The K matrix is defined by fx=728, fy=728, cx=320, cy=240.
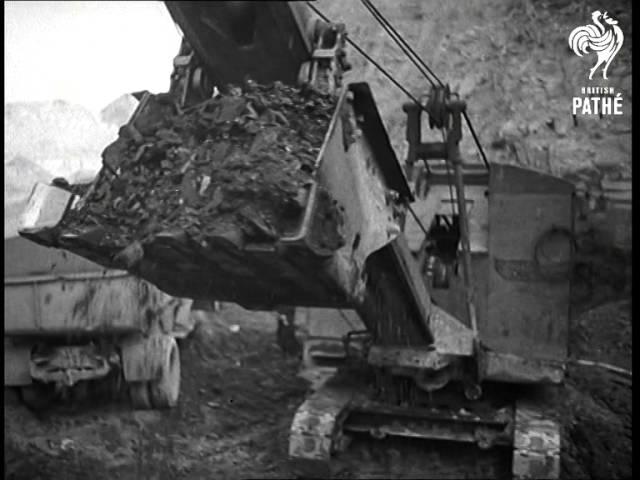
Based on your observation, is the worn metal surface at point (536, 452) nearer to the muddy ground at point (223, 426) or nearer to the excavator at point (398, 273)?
the excavator at point (398, 273)

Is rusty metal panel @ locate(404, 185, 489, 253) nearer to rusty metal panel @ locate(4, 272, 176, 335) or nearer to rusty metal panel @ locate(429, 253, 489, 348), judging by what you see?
rusty metal panel @ locate(429, 253, 489, 348)

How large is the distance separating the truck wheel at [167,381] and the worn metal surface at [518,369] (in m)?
1.65

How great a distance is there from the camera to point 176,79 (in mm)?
2033

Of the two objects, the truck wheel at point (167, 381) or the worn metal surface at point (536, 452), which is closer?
the worn metal surface at point (536, 452)

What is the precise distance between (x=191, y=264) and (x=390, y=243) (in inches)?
29.7

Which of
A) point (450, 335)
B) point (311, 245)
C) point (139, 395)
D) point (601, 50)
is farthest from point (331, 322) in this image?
point (311, 245)

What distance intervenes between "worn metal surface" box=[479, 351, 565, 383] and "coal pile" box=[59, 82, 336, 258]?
1769mm

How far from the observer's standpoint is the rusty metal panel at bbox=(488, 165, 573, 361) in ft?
11.2

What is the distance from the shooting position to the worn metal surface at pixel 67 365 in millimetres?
3498

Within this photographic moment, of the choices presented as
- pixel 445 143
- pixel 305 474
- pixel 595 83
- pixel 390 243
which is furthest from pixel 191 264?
pixel 595 83

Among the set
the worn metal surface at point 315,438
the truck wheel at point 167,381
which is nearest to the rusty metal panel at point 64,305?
the truck wheel at point 167,381

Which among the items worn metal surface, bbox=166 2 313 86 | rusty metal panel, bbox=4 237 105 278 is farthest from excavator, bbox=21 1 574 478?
rusty metal panel, bbox=4 237 105 278

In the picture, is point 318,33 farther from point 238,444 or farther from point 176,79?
point 238,444

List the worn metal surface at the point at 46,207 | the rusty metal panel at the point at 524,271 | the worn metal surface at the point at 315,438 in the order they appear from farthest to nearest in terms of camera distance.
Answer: the rusty metal panel at the point at 524,271 < the worn metal surface at the point at 315,438 < the worn metal surface at the point at 46,207
